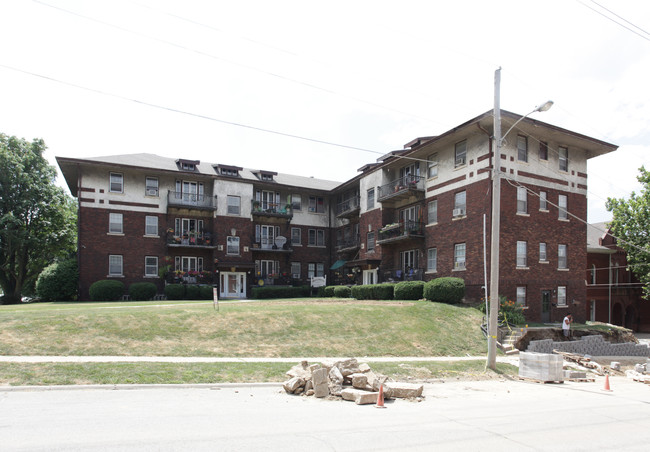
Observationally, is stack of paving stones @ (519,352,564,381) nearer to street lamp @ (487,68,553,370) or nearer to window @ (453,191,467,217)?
street lamp @ (487,68,553,370)

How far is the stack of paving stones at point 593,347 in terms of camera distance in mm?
22652

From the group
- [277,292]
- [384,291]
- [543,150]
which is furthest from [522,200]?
[277,292]

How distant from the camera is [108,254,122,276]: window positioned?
35.1 metres

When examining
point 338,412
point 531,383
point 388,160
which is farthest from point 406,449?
point 388,160

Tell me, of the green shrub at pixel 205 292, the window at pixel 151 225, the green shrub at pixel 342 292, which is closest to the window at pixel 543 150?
the green shrub at pixel 342 292

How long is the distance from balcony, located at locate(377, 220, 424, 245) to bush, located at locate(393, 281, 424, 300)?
3.89 m

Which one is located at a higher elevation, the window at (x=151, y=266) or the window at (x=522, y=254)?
the window at (x=522, y=254)

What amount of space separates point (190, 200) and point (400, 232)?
1693 cm

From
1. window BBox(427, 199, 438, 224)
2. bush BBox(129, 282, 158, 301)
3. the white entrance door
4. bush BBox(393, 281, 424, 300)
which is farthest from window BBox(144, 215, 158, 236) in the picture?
window BBox(427, 199, 438, 224)

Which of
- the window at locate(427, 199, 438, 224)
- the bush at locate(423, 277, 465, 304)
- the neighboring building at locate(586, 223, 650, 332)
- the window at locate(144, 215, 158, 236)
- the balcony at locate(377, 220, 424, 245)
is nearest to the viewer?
the bush at locate(423, 277, 465, 304)

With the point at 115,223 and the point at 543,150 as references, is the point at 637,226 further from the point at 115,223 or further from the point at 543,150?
the point at 115,223

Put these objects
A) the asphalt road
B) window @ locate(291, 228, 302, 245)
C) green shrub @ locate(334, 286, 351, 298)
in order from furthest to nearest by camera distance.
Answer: window @ locate(291, 228, 302, 245), green shrub @ locate(334, 286, 351, 298), the asphalt road

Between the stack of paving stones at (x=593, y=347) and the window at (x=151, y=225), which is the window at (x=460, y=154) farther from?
the window at (x=151, y=225)

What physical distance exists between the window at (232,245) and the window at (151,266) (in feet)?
18.4
